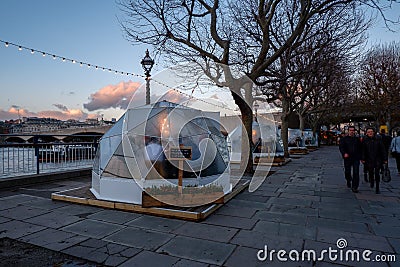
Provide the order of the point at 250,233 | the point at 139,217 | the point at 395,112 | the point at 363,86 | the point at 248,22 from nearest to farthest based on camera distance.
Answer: the point at 250,233, the point at 139,217, the point at 248,22, the point at 395,112, the point at 363,86

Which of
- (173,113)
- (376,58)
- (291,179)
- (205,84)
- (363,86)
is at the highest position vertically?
(376,58)

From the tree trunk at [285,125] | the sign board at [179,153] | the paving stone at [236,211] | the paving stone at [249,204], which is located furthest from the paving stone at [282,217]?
the tree trunk at [285,125]

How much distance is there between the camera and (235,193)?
743 cm

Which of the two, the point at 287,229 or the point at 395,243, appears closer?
the point at 395,243

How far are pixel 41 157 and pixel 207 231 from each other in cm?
736

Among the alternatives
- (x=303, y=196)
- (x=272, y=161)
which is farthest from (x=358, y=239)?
(x=272, y=161)

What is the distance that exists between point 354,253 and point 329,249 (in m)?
0.31

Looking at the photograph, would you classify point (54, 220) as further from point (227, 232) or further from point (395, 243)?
point (395, 243)

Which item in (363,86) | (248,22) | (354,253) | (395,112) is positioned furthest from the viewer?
(363,86)

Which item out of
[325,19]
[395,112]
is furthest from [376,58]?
[325,19]

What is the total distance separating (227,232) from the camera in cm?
462

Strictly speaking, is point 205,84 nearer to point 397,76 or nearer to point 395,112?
point 397,76

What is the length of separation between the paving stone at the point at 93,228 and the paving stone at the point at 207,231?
1091 millimetres

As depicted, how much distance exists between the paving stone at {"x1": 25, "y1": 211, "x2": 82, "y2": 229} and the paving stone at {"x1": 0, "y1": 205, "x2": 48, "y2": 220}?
24 cm
